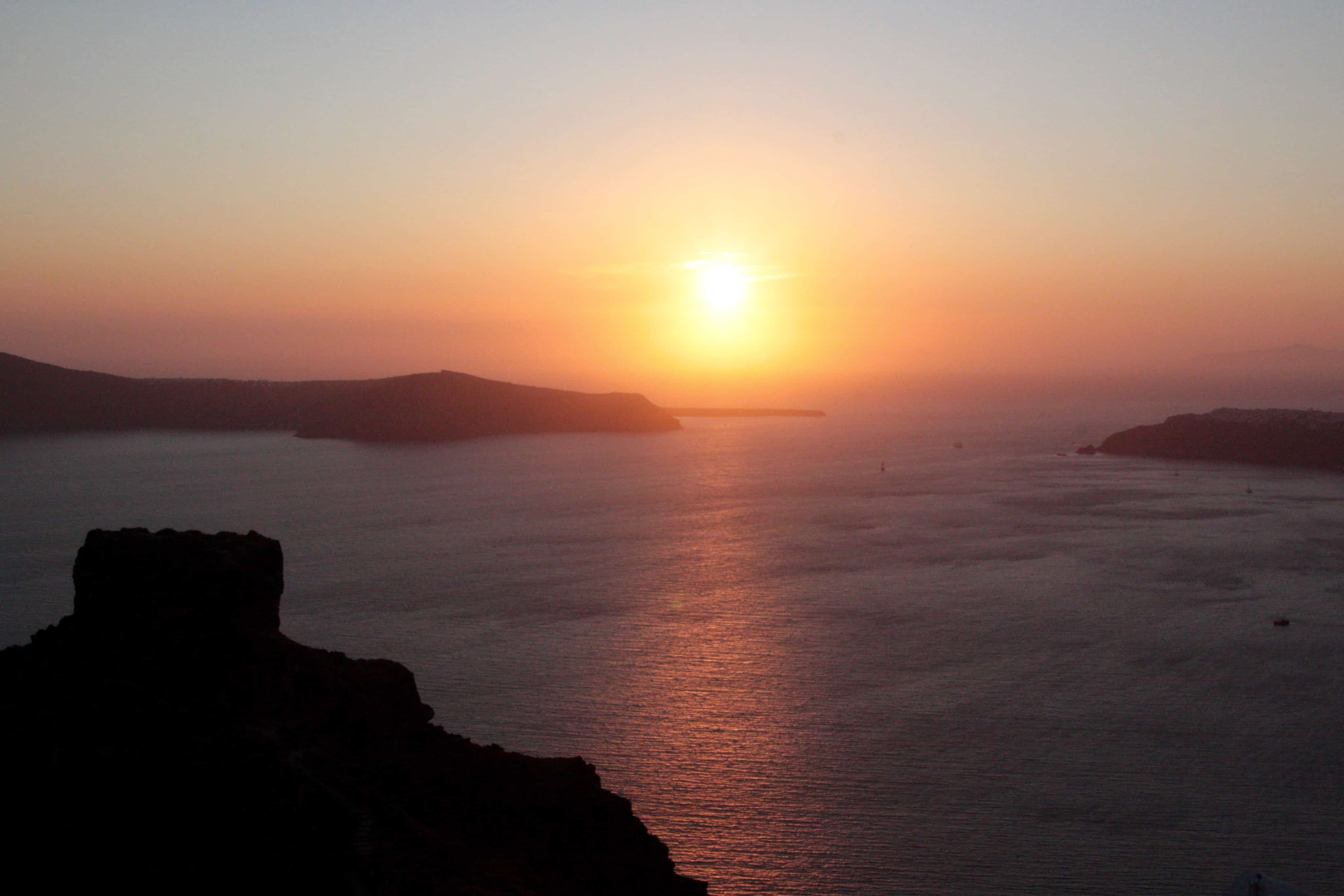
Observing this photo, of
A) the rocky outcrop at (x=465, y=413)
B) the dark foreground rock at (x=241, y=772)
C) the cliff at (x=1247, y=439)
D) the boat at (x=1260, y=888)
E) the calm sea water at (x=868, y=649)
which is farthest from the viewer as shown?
the rocky outcrop at (x=465, y=413)

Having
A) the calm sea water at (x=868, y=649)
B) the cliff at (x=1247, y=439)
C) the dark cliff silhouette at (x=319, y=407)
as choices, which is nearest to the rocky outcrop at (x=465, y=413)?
the dark cliff silhouette at (x=319, y=407)

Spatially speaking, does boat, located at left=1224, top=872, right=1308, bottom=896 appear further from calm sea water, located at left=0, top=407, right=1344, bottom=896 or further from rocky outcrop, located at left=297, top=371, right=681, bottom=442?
rocky outcrop, located at left=297, top=371, right=681, bottom=442

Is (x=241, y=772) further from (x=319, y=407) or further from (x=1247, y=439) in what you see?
(x=319, y=407)

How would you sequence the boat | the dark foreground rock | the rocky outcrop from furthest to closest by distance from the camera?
1. the rocky outcrop
2. the boat
3. the dark foreground rock

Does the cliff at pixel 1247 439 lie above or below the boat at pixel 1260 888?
above

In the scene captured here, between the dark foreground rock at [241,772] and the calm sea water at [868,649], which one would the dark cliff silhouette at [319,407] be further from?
the dark foreground rock at [241,772]

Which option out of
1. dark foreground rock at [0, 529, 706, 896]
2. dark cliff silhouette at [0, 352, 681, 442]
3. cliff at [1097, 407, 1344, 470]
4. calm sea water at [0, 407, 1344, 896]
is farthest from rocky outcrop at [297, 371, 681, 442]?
dark foreground rock at [0, 529, 706, 896]
